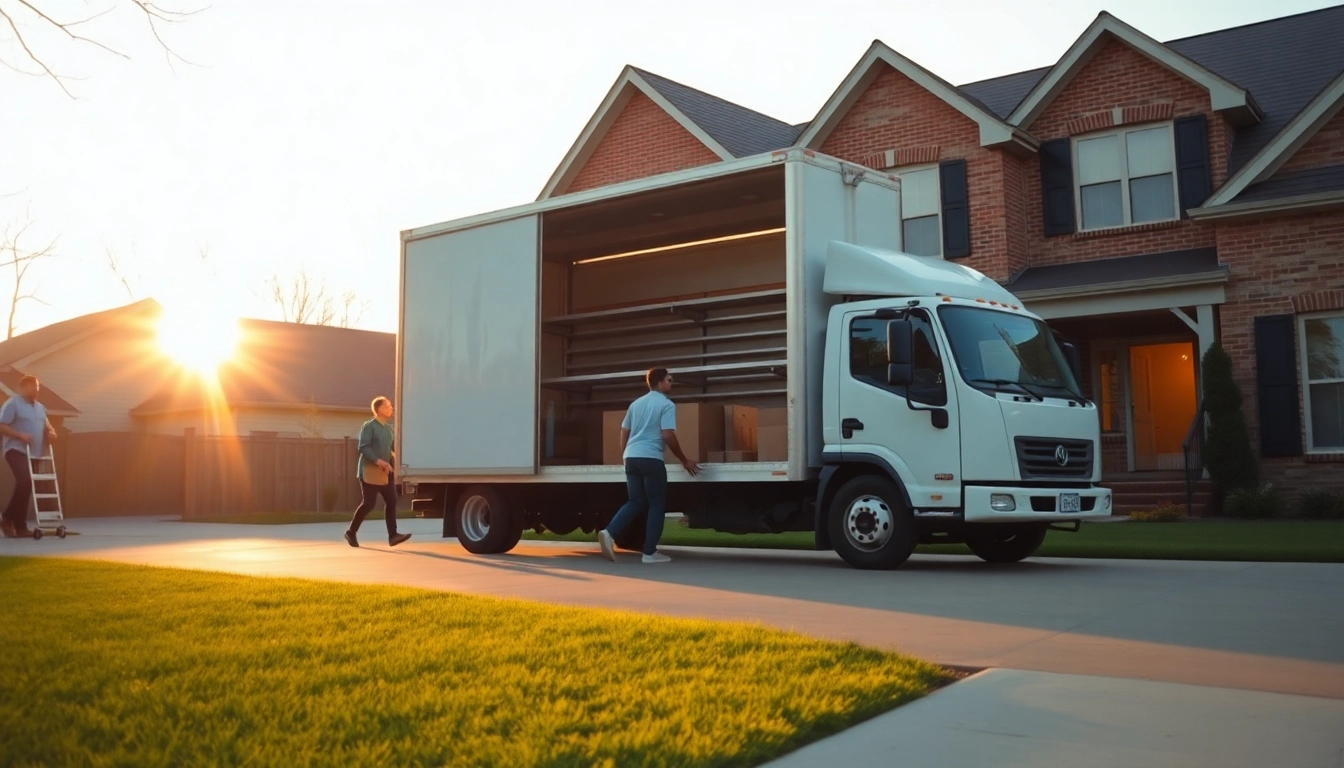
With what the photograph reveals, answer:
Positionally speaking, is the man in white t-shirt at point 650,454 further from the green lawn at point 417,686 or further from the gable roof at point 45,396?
the gable roof at point 45,396

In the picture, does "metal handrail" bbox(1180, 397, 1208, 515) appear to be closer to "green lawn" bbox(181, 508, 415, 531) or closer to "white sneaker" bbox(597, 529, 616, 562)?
"white sneaker" bbox(597, 529, 616, 562)

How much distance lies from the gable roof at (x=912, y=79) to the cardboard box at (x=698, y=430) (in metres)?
10.2

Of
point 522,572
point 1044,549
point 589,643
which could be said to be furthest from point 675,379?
point 589,643

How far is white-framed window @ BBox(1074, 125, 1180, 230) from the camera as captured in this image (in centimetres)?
1984

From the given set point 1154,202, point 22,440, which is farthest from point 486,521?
point 1154,202

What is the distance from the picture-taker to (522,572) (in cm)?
1113

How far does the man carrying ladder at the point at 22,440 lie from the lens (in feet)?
51.1

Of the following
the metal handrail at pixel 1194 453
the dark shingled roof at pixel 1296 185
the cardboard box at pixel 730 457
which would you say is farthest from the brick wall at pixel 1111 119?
the cardboard box at pixel 730 457

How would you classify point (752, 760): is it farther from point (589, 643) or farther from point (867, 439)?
point (867, 439)

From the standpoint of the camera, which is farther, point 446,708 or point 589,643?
point 589,643

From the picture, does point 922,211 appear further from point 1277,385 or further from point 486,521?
point 486,521

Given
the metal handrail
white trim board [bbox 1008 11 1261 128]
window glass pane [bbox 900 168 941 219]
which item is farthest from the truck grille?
window glass pane [bbox 900 168 941 219]

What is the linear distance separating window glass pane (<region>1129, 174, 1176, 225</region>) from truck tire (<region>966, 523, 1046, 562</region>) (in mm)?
9722

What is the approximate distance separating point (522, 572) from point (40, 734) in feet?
23.1
